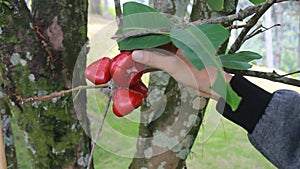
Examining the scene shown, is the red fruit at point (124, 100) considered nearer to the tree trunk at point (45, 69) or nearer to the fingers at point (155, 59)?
the fingers at point (155, 59)

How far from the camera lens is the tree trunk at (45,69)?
779 mm

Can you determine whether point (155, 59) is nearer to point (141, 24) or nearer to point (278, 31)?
point (141, 24)

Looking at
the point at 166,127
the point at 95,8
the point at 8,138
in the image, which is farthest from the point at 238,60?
the point at 95,8

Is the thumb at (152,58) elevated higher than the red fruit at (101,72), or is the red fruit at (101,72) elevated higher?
the thumb at (152,58)

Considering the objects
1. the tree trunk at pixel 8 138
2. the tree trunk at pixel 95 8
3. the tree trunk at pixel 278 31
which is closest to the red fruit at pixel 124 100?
the tree trunk at pixel 8 138

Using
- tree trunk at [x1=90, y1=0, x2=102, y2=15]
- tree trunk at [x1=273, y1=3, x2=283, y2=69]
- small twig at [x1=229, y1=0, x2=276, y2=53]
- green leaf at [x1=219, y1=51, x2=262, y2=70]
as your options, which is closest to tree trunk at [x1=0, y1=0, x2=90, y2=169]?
small twig at [x1=229, y1=0, x2=276, y2=53]

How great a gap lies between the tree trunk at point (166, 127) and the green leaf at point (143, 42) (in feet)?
1.29

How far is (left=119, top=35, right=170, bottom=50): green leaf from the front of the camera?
41 cm

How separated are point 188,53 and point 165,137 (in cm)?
49

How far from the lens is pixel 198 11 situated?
0.86 metres

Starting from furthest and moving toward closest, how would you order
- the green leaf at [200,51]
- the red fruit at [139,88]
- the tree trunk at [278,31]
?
the tree trunk at [278,31]
the red fruit at [139,88]
the green leaf at [200,51]

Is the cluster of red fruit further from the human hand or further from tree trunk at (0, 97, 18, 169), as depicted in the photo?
tree trunk at (0, 97, 18, 169)

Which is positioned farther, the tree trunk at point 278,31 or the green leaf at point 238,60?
the tree trunk at point 278,31

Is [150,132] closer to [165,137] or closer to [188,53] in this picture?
[165,137]
